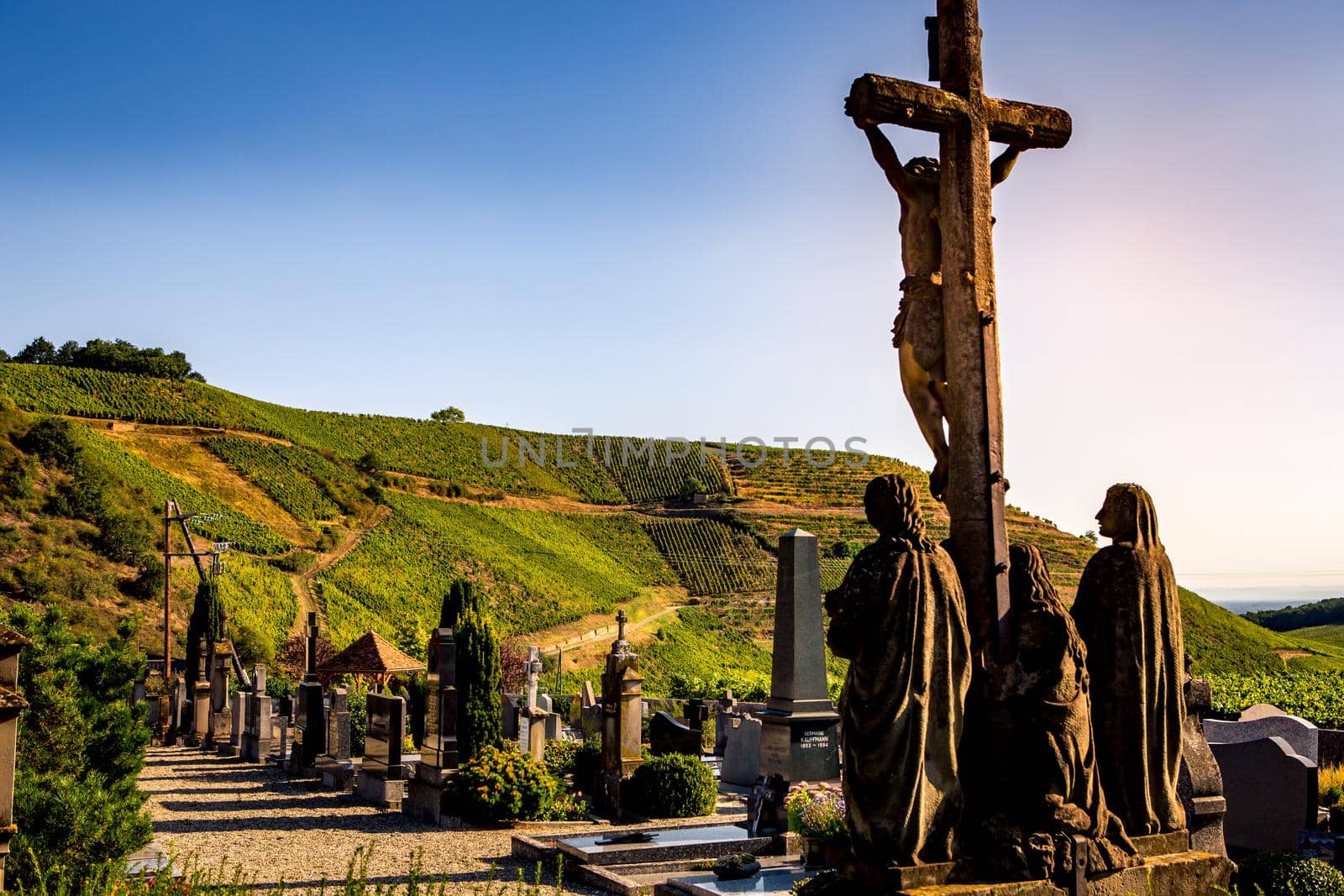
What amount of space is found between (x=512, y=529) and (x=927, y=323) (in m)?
79.2

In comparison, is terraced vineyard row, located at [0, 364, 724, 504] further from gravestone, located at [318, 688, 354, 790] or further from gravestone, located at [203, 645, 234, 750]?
gravestone, located at [318, 688, 354, 790]

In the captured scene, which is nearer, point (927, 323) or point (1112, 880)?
point (1112, 880)

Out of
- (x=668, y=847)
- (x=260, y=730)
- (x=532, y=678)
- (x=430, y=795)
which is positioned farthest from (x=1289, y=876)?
(x=532, y=678)

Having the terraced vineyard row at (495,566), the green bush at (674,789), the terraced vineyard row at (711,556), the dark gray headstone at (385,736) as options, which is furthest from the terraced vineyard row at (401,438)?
the green bush at (674,789)

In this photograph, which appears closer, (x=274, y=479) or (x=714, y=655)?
(x=714, y=655)

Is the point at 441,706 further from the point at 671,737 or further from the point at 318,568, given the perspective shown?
the point at 318,568

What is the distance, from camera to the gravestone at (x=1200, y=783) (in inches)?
285

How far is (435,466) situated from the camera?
9775cm

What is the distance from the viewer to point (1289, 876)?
6.99 m

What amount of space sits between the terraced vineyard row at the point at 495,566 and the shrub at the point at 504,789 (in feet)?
122

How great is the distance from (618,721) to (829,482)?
308ft

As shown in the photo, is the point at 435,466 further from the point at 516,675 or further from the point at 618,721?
the point at 618,721

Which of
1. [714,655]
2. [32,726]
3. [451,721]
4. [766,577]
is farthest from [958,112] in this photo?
[766,577]

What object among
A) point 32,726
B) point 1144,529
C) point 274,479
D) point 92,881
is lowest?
point 92,881
